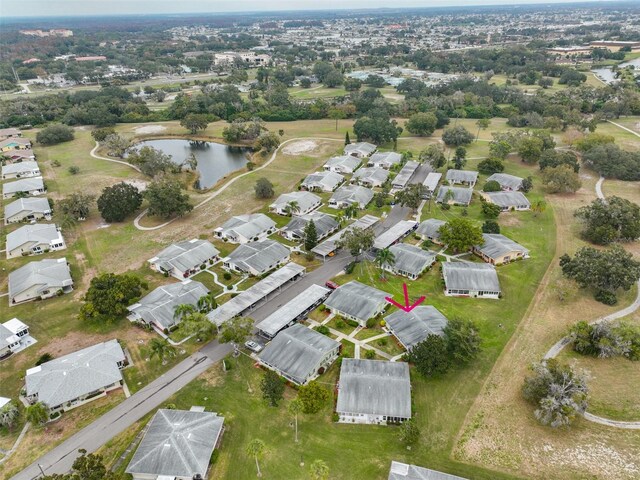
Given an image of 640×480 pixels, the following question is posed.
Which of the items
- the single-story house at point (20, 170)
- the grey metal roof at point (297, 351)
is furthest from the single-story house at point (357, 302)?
the single-story house at point (20, 170)

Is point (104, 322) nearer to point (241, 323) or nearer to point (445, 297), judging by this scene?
point (241, 323)

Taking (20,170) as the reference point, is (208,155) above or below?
below

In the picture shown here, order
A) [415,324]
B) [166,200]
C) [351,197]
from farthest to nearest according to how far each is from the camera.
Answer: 1. [351,197]
2. [166,200]
3. [415,324]

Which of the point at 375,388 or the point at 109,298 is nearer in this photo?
the point at 375,388

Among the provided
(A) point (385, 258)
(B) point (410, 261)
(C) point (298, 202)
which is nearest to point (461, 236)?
(B) point (410, 261)

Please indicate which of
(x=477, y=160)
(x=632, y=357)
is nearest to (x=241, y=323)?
(x=632, y=357)

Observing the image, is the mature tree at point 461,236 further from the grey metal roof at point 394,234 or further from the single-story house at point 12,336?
the single-story house at point 12,336

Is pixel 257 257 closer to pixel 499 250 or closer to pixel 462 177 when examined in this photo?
pixel 499 250
